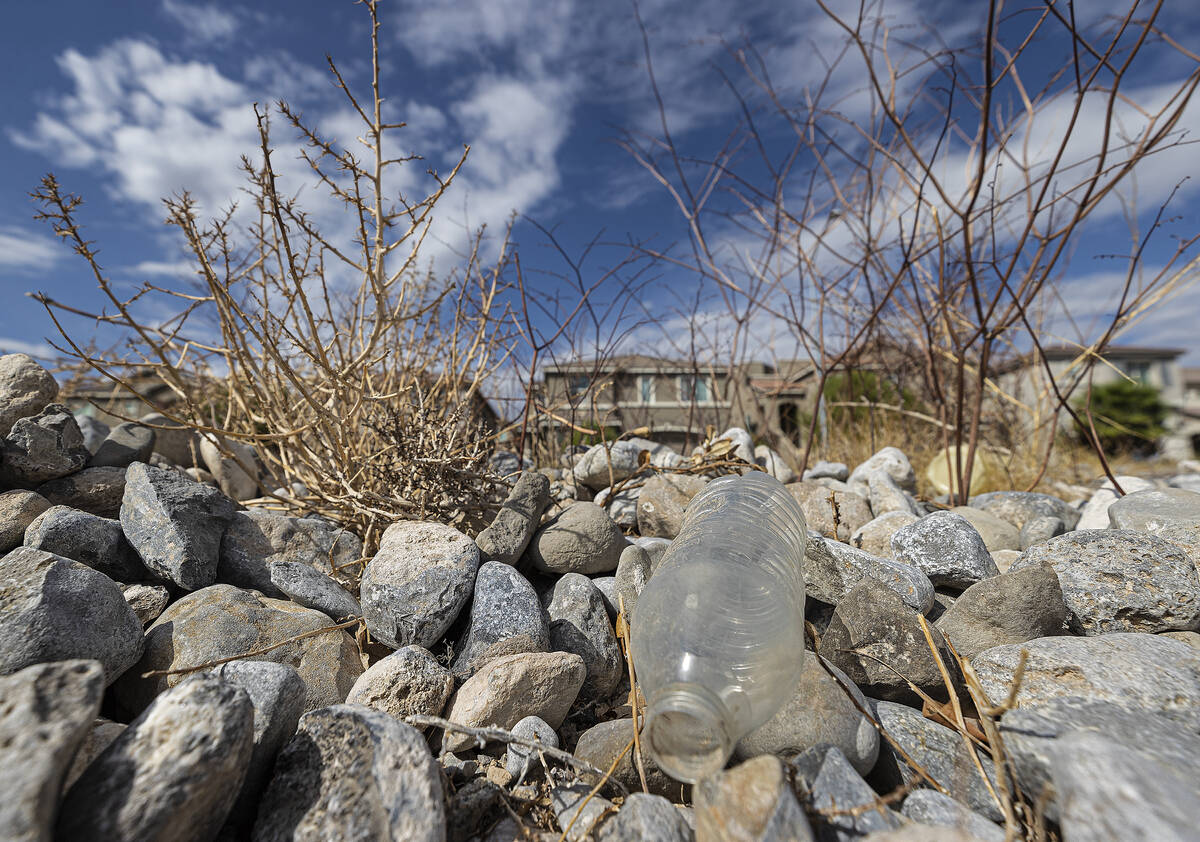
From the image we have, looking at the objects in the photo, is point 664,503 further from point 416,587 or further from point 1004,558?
point 1004,558

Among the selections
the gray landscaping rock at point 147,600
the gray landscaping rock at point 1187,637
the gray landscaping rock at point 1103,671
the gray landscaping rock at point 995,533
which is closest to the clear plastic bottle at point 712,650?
the gray landscaping rock at point 1103,671

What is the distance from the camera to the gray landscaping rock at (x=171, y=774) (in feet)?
3.16

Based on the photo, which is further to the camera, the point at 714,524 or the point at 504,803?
the point at 714,524

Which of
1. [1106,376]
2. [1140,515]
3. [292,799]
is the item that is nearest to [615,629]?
[292,799]

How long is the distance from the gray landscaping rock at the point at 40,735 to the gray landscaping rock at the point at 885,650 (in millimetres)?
1614

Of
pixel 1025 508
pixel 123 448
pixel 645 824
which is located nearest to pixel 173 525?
pixel 123 448

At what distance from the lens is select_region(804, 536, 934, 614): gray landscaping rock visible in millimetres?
1941

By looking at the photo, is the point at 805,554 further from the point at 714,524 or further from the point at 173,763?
the point at 173,763

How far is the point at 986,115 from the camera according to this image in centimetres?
224

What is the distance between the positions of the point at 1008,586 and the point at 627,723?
1.19m

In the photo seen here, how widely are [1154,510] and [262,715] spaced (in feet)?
10.4

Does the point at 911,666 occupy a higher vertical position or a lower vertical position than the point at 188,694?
lower

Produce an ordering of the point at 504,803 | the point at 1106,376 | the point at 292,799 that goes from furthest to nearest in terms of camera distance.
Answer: the point at 1106,376 < the point at 504,803 < the point at 292,799

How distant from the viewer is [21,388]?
247 cm
